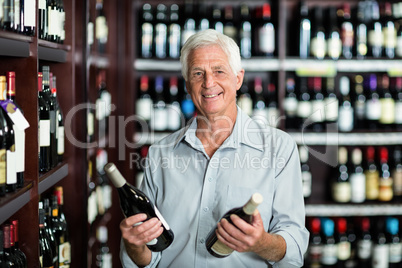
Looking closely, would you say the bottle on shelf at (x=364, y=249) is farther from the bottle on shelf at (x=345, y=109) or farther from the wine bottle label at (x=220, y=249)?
the wine bottle label at (x=220, y=249)

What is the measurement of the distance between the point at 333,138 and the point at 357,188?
1.20ft

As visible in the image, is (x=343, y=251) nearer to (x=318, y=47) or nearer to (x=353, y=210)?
(x=353, y=210)

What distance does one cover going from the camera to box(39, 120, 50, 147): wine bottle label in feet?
5.43

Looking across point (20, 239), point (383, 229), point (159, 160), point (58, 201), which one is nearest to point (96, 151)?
point (58, 201)

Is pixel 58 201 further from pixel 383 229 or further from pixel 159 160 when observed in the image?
pixel 383 229

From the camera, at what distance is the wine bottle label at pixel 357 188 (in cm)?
331

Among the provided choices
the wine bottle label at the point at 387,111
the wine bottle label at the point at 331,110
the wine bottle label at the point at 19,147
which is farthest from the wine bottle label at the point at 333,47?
the wine bottle label at the point at 19,147

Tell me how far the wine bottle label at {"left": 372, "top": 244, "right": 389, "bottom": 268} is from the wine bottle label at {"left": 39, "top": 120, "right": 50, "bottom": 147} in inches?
93.9

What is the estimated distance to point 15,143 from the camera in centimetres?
136

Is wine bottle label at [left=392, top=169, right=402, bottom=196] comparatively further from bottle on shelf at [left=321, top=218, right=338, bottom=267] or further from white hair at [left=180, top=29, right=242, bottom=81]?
white hair at [left=180, top=29, right=242, bottom=81]

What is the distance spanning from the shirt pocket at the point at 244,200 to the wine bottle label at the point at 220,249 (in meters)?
0.18

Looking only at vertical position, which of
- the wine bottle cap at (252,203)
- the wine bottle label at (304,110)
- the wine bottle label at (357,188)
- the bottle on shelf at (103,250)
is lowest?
the bottle on shelf at (103,250)

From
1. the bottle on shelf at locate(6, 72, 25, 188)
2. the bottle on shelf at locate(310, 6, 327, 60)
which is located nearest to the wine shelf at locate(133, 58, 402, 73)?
the bottle on shelf at locate(310, 6, 327, 60)

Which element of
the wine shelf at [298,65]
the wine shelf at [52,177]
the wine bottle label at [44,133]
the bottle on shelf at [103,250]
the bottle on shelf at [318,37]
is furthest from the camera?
the bottle on shelf at [318,37]
